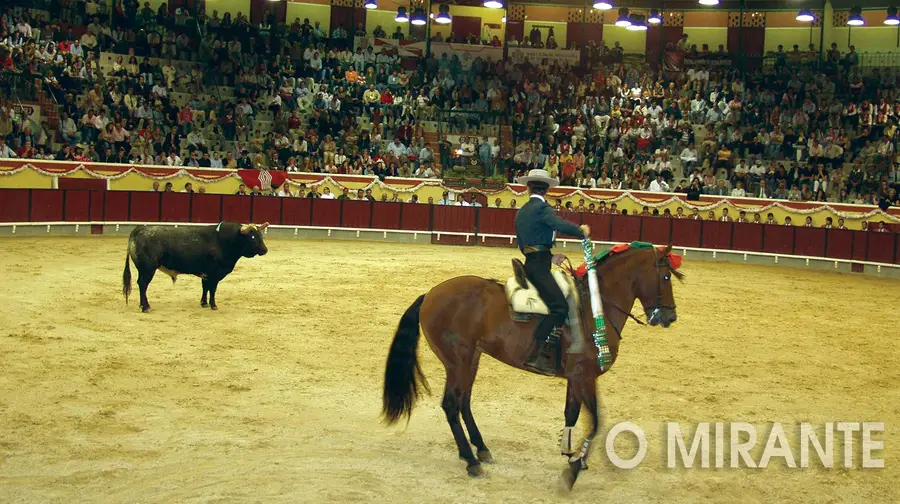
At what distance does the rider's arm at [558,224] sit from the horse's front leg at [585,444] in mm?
995

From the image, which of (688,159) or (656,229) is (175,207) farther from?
(688,159)

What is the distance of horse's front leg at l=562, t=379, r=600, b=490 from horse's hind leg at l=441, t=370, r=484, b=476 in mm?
591

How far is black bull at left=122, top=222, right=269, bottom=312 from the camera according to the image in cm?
1147

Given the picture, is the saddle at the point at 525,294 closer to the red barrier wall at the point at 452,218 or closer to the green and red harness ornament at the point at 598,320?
the green and red harness ornament at the point at 598,320

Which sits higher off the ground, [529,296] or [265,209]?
[265,209]

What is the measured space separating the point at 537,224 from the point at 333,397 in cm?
274

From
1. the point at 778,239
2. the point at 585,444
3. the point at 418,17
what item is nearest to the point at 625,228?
the point at 778,239

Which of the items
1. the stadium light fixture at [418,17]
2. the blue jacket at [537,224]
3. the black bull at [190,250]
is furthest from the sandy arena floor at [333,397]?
the stadium light fixture at [418,17]

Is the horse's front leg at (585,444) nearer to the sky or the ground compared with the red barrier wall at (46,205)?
nearer to the ground

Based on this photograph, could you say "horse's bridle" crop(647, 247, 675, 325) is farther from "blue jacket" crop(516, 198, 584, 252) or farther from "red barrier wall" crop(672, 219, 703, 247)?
"red barrier wall" crop(672, 219, 703, 247)

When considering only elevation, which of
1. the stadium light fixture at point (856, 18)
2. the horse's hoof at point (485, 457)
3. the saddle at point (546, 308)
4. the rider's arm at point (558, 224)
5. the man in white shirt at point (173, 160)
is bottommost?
the horse's hoof at point (485, 457)

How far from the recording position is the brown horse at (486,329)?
20.0 ft

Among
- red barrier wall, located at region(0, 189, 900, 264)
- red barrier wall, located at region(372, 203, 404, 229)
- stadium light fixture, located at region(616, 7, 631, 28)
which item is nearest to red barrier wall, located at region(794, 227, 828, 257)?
red barrier wall, located at region(0, 189, 900, 264)

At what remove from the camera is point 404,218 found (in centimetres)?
2391
